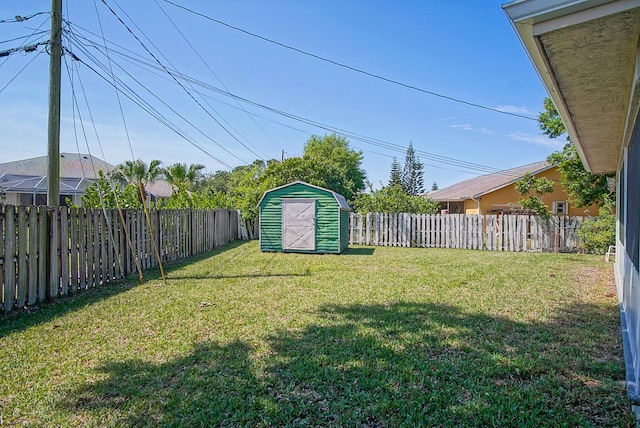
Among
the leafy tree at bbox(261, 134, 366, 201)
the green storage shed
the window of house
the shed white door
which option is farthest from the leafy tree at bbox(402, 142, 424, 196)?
the shed white door

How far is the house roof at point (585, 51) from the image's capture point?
181 centimetres

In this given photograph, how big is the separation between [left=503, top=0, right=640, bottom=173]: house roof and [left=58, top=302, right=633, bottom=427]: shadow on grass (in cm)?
223

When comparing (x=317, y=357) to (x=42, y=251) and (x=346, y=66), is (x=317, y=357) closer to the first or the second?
(x=42, y=251)

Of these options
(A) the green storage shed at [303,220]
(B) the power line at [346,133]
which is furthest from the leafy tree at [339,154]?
(A) the green storage shed at [303,220]

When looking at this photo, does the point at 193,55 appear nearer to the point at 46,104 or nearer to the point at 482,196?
the point at 46,104

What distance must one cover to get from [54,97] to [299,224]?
23.8ft

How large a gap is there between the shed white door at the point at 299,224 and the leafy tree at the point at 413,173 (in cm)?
4189

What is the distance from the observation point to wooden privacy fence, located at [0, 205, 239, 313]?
471cm

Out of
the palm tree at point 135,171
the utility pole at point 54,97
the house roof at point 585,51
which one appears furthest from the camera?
the palm tree at point 135,171

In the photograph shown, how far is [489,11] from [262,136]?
1646cm

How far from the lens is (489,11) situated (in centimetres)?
904

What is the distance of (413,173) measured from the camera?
173 feet

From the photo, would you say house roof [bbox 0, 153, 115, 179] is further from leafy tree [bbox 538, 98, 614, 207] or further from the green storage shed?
leafy tree [bbox 538, 98, 614, 207]

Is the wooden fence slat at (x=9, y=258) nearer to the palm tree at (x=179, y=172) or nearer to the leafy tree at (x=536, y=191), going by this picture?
the leafy tree at (x=536, y=191)
